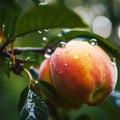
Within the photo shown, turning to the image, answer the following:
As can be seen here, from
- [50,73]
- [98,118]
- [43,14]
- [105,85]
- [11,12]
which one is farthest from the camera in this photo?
[98,118]

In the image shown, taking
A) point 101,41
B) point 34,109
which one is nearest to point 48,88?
point 34,109

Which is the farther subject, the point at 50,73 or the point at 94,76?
the point at 50,73

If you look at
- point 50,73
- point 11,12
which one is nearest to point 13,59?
point 50,73

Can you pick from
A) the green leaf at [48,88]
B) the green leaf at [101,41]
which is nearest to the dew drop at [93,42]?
the green leaf at [101,41]

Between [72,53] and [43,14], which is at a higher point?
[43,14]

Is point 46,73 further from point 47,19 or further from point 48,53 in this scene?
point 47,19

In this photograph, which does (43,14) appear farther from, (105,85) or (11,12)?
(105,85)

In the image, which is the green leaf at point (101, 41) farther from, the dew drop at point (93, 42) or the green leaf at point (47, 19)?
the green leaf at point (47, 19)
